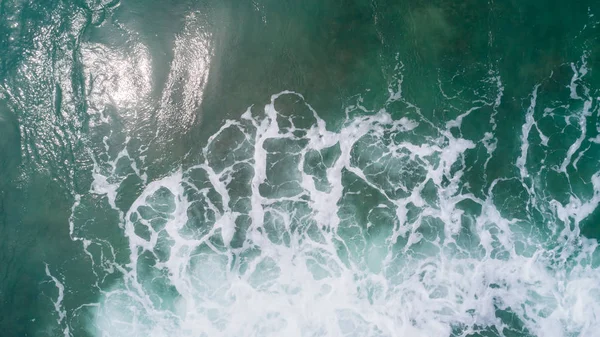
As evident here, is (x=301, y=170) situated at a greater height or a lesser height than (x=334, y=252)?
greater

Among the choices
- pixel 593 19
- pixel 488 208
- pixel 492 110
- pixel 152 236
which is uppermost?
pixel 593 19

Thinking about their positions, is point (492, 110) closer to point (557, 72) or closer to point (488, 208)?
point (557, 72)

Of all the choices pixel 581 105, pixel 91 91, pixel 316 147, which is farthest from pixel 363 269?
pixel 91 91

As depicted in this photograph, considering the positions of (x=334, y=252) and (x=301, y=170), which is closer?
(x=334, y=252)

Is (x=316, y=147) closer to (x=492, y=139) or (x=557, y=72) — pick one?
(x=492, y=139)

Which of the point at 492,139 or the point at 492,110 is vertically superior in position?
the point at 492,110

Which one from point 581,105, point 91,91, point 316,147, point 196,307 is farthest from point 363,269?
point 91,91
